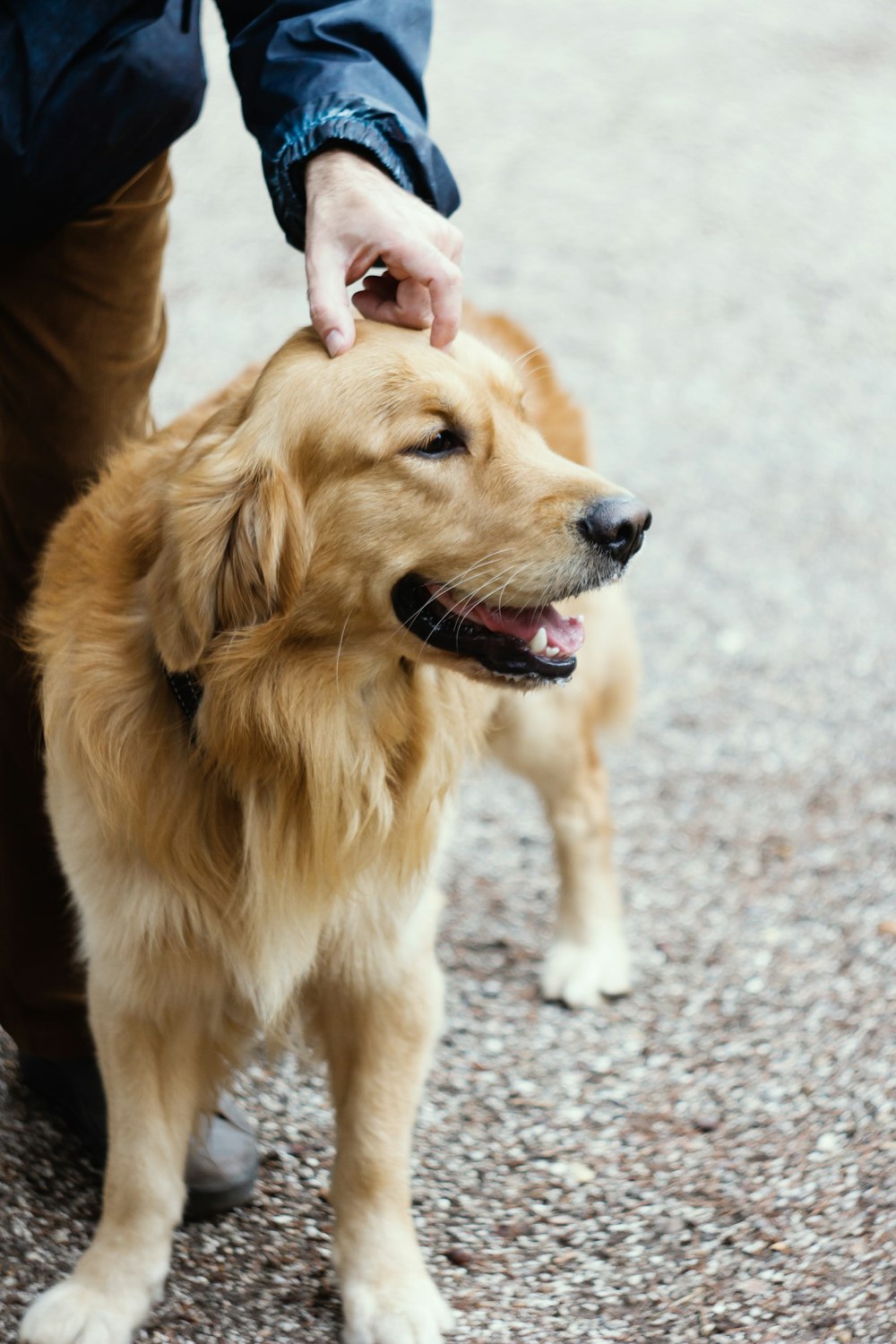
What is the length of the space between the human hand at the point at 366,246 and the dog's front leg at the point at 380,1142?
3.57 feet

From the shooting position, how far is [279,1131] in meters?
3.10

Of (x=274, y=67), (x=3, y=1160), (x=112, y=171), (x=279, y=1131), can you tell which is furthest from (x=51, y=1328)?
(x=274, y=67)

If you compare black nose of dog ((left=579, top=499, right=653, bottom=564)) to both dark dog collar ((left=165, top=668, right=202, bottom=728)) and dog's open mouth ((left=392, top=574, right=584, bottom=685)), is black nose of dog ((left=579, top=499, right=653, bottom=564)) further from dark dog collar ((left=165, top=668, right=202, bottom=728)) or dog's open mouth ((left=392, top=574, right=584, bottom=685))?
dark dog collar ((left=165, top=668, right=202, bottom=728))

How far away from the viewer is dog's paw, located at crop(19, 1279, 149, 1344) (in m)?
2.45

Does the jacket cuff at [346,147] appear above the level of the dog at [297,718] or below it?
above

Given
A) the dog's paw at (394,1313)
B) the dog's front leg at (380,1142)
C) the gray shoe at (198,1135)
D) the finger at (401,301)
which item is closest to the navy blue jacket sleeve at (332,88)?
the finger at (401,301)

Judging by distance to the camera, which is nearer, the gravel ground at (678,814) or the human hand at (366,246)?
the human hand at (366,246)

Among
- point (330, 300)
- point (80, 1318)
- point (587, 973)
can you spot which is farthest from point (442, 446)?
point (587, 973)

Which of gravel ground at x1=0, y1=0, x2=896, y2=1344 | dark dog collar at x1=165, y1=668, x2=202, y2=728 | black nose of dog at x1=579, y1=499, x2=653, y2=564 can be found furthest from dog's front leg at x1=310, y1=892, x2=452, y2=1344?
black nose of dog at x1=579, y1=499, x2=653, y2=564

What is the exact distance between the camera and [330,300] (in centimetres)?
215

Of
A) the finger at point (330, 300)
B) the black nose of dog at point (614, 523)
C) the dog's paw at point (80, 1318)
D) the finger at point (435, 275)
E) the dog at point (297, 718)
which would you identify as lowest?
the dog's paw at point (80, 1318)

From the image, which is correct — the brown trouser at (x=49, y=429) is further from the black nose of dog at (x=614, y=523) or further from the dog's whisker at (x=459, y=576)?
the black nose of dog at (x=614, y=523)

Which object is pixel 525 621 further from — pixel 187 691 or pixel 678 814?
pixel 678 814

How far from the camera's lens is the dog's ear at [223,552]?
2.13m
